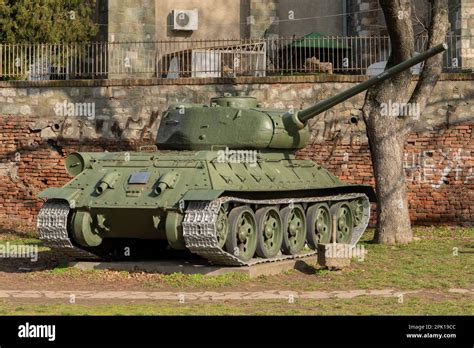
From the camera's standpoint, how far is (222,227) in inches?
551

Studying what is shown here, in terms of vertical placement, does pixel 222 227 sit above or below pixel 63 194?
below

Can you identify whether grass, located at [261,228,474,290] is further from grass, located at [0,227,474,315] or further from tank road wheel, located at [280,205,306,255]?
tank road wheel, located at [280,205,306,255]

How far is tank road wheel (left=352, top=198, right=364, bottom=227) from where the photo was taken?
60.4ft

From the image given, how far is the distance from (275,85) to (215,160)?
25.6 feet

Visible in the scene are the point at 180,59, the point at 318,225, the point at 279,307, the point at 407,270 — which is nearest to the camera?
the point at 279,307

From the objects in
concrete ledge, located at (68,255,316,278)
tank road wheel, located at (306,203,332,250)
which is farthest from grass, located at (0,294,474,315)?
tank road wheel, located at (306,203,332,250)

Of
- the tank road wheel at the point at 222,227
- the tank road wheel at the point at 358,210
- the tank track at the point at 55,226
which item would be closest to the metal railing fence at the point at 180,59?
the tank road wheel at the point at 358,210

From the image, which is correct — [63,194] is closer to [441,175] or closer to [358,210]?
[358,210]

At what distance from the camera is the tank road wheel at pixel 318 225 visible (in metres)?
16.6

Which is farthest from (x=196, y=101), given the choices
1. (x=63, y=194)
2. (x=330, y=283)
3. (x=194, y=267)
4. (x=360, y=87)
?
(x=330, y=283)

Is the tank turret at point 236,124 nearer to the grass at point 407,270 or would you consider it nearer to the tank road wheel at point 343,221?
the tank road wheel at point 343,221

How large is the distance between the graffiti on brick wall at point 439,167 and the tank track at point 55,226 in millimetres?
9433

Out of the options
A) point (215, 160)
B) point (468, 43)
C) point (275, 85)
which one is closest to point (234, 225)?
point (215, 160)

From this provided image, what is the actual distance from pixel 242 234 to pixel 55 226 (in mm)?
2827
